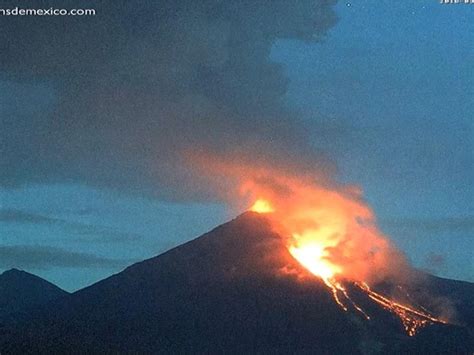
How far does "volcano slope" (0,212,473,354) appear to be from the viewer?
10725cm

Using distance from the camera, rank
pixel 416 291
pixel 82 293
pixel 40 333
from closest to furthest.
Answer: pixel 40 333 → pixel 82 293 → pixel 416 291

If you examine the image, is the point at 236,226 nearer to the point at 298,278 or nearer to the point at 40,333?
the point at 298,278

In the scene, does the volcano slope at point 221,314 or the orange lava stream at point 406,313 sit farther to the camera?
the orange lava stream at point 406,313

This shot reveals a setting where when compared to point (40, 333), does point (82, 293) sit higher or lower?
higher

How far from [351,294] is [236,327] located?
18904mm

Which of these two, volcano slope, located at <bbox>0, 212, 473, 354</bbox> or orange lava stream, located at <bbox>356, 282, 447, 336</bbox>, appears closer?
volcano slope, located at <bbox>0, 212, 473, 354</bbox>

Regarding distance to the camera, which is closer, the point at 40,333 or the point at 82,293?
the point at 40,333

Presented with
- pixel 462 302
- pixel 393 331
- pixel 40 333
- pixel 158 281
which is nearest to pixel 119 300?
pixel 158 281

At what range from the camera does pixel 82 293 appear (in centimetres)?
13262

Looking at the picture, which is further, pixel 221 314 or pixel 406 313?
pixel 406 313

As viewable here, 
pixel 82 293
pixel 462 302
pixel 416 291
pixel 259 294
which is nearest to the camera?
pixel 259 294

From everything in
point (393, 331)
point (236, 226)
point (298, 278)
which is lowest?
point (393, 331)

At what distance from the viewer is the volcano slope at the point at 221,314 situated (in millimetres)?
107250

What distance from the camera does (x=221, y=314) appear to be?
115500mm
